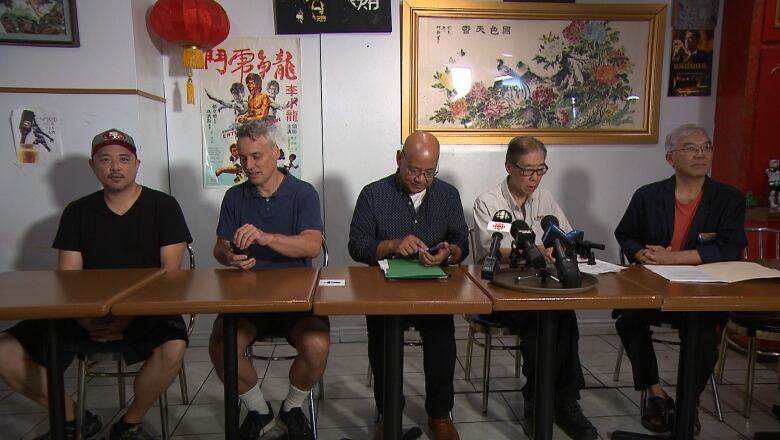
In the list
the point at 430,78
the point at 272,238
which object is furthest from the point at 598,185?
the point at 272,238

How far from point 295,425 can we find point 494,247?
3.50 ft

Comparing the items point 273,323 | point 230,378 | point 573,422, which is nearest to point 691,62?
point 573,422

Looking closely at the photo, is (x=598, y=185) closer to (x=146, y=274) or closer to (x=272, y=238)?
(x=272, y=238)

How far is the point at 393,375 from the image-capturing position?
158cm

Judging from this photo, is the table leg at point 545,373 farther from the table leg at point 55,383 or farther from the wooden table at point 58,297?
the table leg at point 55,383

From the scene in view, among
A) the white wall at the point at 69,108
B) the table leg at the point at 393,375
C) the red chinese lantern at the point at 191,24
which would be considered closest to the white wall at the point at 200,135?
the white wall at the point at 69,108

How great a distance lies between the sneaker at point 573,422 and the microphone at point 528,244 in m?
0.83

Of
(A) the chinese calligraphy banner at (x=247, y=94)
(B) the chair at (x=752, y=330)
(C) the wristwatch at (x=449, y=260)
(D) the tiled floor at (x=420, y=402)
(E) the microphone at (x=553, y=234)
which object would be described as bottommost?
(D) the tiled floor at (x=420, y=402)

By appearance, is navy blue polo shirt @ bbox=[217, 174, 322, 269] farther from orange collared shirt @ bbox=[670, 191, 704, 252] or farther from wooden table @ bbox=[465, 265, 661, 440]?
orange collared shirt @ bbox=[670, 191, 704, 252]

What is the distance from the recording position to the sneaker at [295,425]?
1.95m

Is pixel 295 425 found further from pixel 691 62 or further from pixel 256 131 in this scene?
pixel 691 62

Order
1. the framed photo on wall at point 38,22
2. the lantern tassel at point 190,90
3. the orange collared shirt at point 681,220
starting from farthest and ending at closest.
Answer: the lantern tassel at point 190,90, the framed photo on wall at point 38,22, the orange collared shirt at point 681,220

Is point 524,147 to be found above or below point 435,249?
above

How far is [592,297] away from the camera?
142 centimetres
